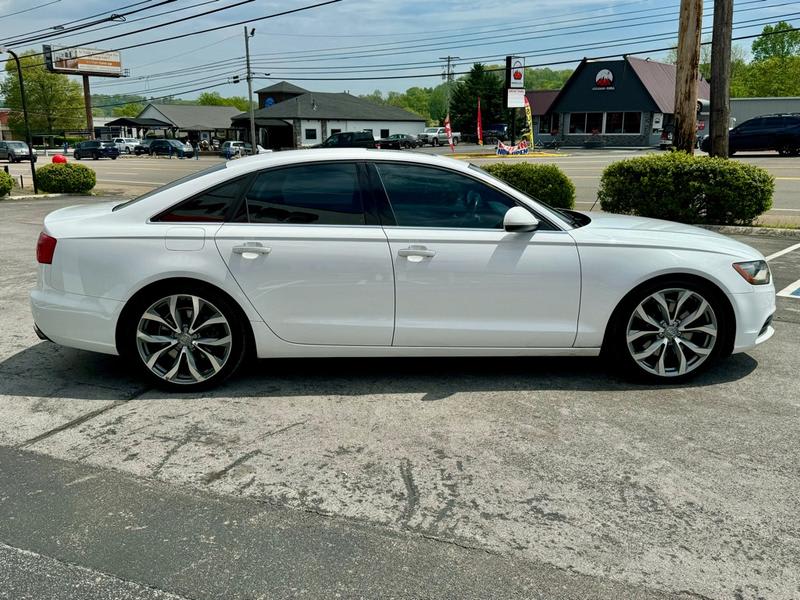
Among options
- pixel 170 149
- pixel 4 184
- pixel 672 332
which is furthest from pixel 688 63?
pixel 170 149

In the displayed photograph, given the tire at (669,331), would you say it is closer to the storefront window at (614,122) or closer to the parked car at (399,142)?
the parked car at (399,142)

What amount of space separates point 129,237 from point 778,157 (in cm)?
3360

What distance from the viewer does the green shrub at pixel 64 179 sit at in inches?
859

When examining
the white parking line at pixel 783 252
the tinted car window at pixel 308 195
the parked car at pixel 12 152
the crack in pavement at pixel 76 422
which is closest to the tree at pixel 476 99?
the parked car at pixel 12 152

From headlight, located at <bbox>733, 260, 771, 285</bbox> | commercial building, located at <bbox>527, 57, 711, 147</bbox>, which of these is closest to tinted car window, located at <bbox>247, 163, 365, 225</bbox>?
headlight, located at <bbox>733, 260, 771, 285</bbox>

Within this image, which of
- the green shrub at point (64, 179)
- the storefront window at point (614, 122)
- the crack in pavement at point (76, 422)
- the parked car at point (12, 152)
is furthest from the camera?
the storefront window at point (614, 122)

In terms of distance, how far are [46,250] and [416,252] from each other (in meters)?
2.39

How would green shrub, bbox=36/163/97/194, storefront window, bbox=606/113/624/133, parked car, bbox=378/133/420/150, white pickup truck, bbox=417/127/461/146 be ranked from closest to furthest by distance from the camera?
green shrub, bbox=36/163/97/194, storefront window, bbox=606/113/624/133, parked car, bbox=378/133/420/150, white pickup truck, bbox=417/127/461/146

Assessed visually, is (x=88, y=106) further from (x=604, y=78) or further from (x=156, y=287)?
(x=156, y=287)

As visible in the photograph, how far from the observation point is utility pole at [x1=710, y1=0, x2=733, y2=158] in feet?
40.6

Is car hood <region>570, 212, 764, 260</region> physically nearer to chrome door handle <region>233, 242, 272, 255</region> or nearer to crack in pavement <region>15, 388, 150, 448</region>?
chrome door handle <region>233, 242, 272, 255</region>

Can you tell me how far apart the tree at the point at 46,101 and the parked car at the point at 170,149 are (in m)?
48.3

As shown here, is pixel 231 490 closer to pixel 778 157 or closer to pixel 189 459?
pixel 189 459

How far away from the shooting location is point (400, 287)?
14.4 ft
